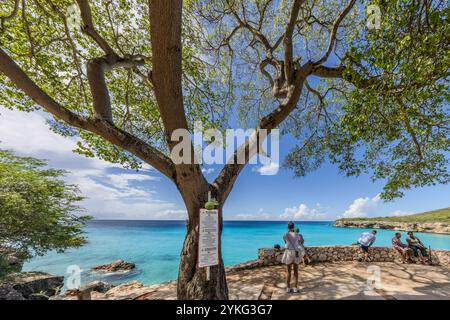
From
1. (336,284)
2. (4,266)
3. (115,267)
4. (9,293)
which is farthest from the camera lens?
(115,267)

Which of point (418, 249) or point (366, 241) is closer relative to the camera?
point (366, 241)

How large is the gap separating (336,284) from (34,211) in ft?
36.1

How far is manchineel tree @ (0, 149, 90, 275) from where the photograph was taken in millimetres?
7137

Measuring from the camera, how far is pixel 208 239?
2934 millimetres

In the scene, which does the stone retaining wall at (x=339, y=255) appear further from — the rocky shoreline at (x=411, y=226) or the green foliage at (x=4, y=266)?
the rocky shoreline at (x=411, y=226)

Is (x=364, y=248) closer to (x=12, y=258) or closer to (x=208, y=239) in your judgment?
(x=208, y=239)

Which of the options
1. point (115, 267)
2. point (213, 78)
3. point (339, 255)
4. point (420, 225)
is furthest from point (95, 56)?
point (420, 225)

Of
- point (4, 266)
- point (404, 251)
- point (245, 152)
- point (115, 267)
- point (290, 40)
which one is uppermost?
point (290, 40)

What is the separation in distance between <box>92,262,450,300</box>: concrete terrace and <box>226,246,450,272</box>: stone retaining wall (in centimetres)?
32

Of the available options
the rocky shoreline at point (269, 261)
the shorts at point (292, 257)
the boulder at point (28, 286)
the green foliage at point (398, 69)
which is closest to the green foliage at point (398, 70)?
the green foliage at point (398, 69)

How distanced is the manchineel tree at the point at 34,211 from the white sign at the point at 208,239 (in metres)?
8.51

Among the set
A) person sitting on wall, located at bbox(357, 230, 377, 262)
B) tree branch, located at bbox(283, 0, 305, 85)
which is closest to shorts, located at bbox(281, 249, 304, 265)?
tree branch, located at bbox(283, 0, 305, 85)

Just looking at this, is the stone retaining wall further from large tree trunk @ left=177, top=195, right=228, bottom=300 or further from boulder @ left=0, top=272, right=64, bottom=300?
boulder @ left=0, top=272, right=64, bottom=300
